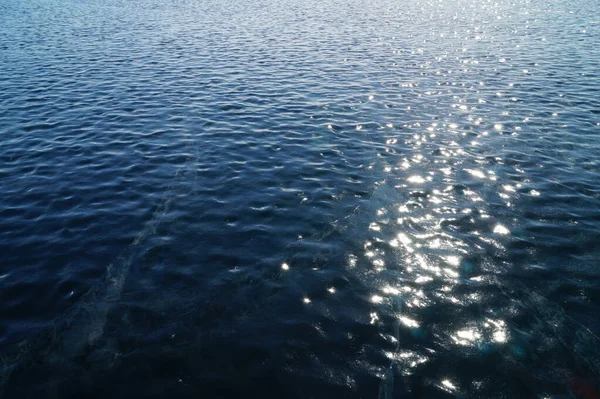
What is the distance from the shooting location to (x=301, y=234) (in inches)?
700

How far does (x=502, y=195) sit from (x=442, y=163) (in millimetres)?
4313

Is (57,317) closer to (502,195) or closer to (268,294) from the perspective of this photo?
(268,294)

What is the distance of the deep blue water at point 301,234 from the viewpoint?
11930 mm

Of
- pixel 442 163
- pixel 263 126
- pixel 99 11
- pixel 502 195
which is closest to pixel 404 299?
pixel 502 195

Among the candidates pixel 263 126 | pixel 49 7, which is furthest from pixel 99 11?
pixel 263 126

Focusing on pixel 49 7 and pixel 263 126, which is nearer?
pixel 263 126

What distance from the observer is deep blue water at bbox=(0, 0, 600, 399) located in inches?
470

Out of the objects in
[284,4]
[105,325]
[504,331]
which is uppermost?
[284,4]

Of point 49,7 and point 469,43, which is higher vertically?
point 49,7

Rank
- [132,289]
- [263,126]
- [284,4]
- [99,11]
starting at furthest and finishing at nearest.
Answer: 1. [284,4]
2. [99,11]
3. [263,126]
4. [132,289]

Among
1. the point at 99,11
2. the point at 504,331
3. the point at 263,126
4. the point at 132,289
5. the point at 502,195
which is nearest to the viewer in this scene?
the point at 504,331

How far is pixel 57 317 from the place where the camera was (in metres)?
13.8

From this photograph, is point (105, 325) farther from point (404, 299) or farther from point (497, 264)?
point (497, 264)

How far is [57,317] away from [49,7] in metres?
98.0
